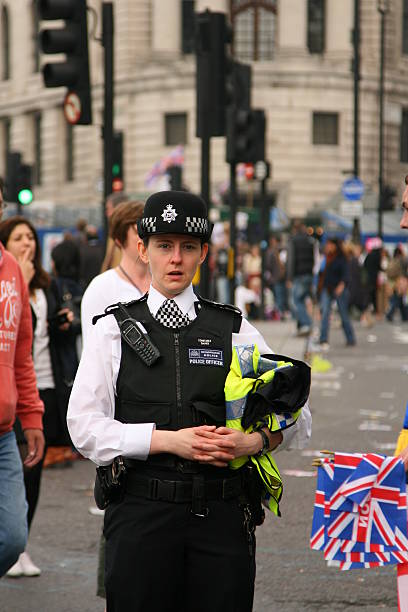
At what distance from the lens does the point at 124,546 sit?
3391 millimetres

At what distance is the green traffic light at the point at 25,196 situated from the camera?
841 inches

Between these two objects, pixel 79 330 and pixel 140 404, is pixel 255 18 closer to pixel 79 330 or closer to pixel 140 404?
pixel 79 330

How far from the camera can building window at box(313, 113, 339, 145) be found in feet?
175

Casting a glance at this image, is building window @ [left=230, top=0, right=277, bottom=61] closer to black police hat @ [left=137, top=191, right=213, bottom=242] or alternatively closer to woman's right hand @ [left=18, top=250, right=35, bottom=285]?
woman's right hand @ [left=18, top=250, right=35, bottom=285]

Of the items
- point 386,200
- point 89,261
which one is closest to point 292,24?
point 386,200

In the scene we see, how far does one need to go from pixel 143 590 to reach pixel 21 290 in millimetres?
1603

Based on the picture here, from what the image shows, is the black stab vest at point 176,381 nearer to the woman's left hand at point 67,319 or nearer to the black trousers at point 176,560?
the black trousers at point 176,560

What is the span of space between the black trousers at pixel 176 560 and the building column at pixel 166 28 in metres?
52.3

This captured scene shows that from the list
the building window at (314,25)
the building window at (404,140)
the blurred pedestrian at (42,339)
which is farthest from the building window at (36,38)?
the blurred pedestrian at (42,339)

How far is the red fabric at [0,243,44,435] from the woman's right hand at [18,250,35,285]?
5.89 ft

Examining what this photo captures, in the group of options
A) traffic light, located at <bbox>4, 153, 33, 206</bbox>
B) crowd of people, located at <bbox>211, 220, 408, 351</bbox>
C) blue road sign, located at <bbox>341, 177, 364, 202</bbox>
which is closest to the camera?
crowd of people, located at <bbox>211, 220, 408, 351</bbox>

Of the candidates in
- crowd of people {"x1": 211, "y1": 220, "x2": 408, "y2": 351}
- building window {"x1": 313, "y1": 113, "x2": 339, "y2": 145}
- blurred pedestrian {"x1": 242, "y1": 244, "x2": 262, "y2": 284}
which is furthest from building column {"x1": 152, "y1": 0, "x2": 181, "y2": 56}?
blurred pedestrian {"x1": 242, "y1": 244, "x2": 262, "y2": 284}

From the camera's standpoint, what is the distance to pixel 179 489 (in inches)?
133

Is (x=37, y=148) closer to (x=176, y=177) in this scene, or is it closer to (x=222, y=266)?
(x=222, y=266)
